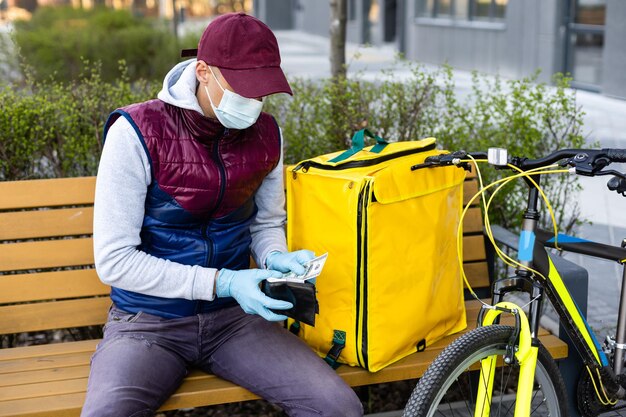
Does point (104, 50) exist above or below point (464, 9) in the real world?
below

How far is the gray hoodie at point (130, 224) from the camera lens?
8.09ft

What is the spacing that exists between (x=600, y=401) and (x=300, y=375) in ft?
3.49

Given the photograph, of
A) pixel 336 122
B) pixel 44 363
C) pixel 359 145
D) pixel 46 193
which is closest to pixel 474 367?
pixel 359 145

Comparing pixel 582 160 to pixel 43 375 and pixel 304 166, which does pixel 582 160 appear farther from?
pixel 43 375

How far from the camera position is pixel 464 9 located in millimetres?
16438

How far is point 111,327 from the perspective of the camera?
2600 mm

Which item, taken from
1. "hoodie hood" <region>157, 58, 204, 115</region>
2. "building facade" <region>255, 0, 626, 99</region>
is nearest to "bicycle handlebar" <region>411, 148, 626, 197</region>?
"hoodie hood" <region>157, 58, 204, 115</region>

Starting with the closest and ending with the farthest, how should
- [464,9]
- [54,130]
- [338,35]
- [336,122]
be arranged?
[54,130], [336,122], [338,35], [464,9]

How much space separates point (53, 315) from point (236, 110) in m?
1.16

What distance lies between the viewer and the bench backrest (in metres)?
3.05

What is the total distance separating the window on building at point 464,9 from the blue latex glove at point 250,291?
13.3m

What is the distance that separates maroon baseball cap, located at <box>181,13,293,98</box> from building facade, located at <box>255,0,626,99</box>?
8087mm

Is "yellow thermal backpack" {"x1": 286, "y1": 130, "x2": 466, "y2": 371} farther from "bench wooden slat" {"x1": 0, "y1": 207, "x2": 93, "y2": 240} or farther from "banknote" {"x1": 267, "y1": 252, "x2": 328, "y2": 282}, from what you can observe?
"bench wooden slat" {"x1": 0, "y1": 207, "x2": 93, "y2": 240}

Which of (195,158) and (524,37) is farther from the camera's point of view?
(524,37)
